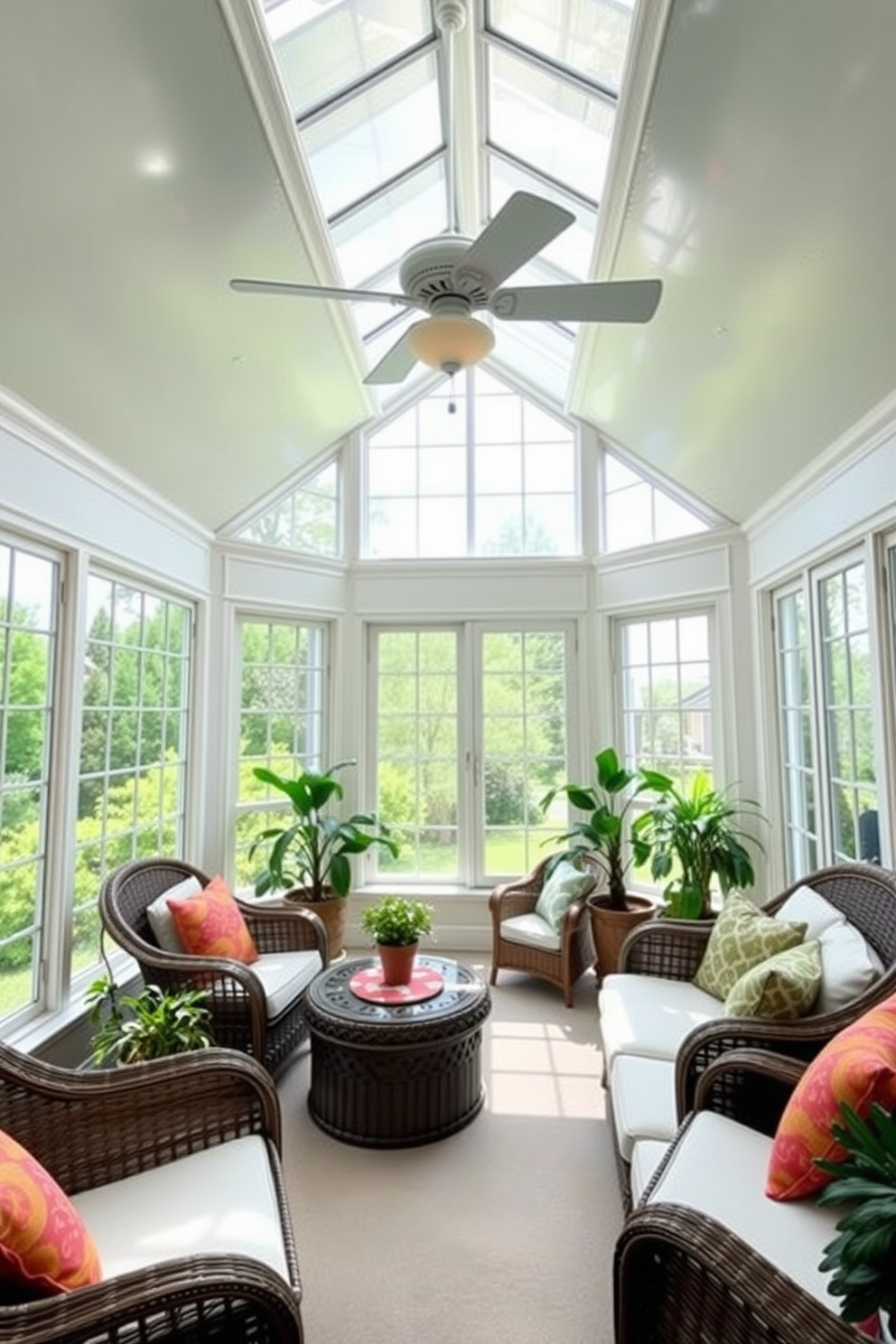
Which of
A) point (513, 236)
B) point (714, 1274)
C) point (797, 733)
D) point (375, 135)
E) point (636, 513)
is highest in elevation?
point (375, 135)

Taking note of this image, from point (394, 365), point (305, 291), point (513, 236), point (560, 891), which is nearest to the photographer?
point (513, 236)

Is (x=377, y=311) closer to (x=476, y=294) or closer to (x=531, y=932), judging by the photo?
(x=476, y=294)

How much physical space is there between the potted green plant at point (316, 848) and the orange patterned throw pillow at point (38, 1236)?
2.66 metres

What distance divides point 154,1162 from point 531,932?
7.94ft

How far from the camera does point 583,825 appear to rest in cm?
411

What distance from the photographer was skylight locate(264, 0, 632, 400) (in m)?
2.49

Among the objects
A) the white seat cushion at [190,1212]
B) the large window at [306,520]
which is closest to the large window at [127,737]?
the large window at [306,520]

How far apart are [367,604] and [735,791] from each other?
2669 mm

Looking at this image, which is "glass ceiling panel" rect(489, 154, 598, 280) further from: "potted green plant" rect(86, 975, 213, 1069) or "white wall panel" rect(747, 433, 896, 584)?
"potted green plant" rect(86, 975, 213, 1069)

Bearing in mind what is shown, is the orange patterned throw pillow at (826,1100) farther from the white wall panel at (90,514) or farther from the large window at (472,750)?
the large window at (472,750)

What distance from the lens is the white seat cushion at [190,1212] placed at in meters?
1.46

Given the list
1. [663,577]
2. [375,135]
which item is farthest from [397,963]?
[375,135]

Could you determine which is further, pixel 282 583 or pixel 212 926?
pixel 282 583

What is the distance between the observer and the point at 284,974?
10.1ft
